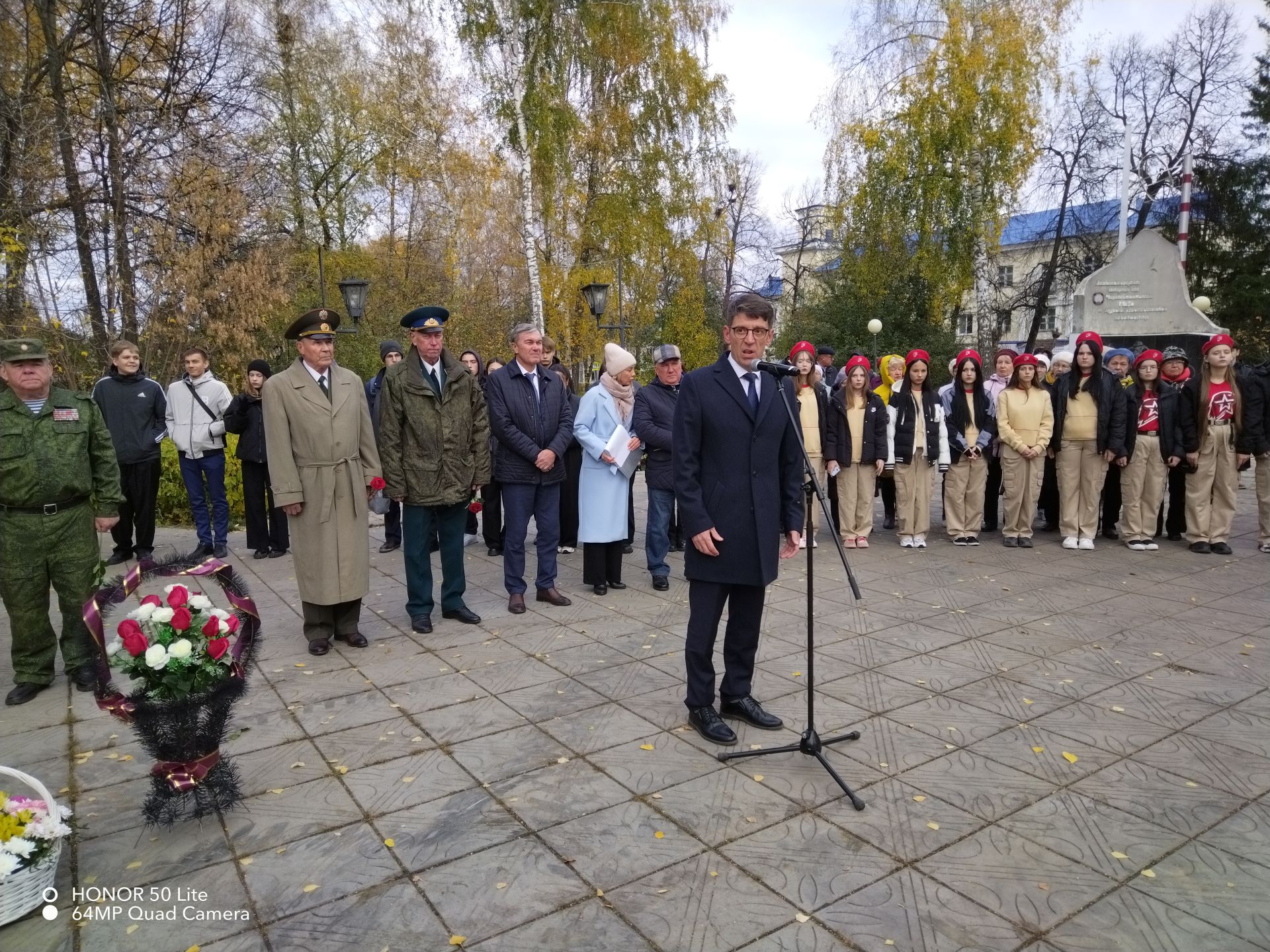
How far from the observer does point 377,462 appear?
5.82m

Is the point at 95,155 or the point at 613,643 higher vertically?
the point at 95,155

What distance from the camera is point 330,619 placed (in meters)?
5.75

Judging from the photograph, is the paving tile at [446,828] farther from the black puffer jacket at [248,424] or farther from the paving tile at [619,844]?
the black puffer jacket at [248,424]

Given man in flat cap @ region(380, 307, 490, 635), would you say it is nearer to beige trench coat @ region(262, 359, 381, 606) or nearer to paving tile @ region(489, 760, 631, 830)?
beige trench coat @ region(262, 359, 381, 606)

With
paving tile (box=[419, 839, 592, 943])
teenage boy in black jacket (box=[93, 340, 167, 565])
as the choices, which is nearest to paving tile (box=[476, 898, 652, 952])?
paving tile (box=[419, 839, 592, 943])

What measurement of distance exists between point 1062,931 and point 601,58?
2503 cm

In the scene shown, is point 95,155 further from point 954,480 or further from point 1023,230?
point 1023,230

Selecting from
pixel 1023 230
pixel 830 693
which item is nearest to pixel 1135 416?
pixel 830 693

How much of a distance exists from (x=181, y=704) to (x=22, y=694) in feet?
7.54

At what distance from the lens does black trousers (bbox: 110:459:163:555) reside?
814 cm

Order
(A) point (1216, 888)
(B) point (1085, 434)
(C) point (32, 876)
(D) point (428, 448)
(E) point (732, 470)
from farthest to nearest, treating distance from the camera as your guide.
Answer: (B) point (1085, 434)
(D) point (428, 448)
(E) point (732, 470)
(A) point (1216, 888)
(C) point (32, 876)

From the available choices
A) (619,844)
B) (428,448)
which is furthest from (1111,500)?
(619,844)

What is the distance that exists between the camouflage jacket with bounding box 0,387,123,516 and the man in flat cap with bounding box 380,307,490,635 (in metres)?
1.67

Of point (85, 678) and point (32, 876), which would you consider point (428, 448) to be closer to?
point (85, 678)
